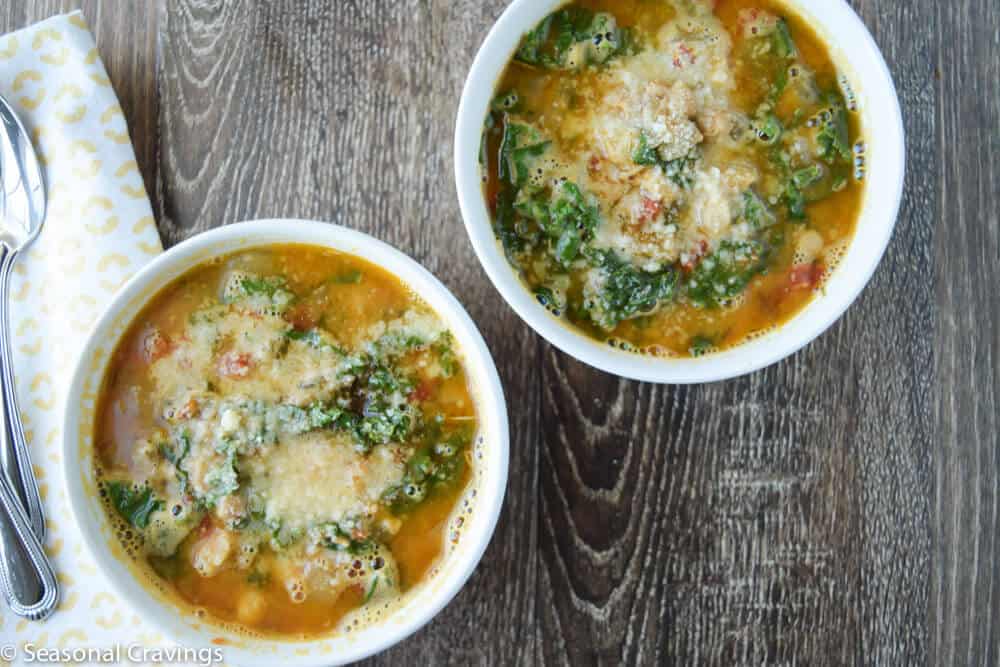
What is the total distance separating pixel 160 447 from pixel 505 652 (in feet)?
3.31

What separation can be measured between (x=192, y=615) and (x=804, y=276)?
161 centimetres

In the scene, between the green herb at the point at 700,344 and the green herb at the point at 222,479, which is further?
the green herb at the point at 700,344

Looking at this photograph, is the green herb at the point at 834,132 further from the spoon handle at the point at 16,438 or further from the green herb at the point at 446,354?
the spoon handle at the point at 16,438

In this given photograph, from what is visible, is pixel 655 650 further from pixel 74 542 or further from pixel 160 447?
pixel 74 542

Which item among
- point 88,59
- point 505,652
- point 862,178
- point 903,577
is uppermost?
point 88,59

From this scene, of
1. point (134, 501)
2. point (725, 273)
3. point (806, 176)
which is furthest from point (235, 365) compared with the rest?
point (806, 176)

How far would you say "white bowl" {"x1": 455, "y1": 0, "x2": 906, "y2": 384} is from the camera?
2004 mm

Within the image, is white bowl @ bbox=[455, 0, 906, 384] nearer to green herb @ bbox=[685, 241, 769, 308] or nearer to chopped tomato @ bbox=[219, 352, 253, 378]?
green herb @ bbox=[685, 241, 769, 308]

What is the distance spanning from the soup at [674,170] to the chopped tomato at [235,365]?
64 cm

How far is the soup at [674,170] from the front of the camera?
2053mm

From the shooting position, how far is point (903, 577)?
2.41 metres

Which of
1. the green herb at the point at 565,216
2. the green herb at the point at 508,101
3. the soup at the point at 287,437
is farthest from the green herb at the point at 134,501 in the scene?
the green herb at the point at 508,101

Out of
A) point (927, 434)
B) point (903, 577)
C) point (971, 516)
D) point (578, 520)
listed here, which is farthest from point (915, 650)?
point (578, 520)

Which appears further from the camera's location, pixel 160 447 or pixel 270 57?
pixel 270 57
